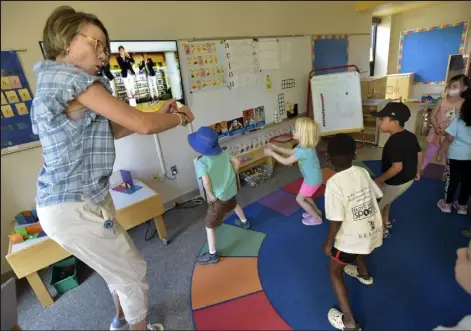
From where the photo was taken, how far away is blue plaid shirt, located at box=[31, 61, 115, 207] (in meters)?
0.84

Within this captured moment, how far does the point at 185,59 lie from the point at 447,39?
9.55 ft

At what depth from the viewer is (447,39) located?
278 cm

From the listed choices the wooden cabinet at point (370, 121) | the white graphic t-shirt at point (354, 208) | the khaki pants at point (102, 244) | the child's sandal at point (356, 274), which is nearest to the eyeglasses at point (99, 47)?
the khaki pants at point (102, 244)

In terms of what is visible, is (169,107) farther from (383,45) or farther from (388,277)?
(383,45)

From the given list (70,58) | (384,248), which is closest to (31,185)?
(70,58)

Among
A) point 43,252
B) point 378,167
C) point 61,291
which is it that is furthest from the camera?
point 378,167

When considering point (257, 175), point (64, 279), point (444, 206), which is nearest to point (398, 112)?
point (444, 206)

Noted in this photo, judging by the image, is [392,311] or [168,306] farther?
[168,306]

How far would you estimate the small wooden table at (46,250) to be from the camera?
1619 millimetres

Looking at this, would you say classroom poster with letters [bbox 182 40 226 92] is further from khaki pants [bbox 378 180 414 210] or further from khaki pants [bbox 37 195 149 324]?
khaki pants [bbox 378 180 414 210]

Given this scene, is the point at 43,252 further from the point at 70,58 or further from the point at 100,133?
the point at 70,58

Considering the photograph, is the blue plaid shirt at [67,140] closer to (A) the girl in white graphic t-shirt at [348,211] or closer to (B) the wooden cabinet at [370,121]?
(A) the girl in white graphic t-shirt at [348,211]

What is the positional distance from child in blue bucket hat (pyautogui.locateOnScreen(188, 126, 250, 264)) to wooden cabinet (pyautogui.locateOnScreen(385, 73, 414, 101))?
2993 mm

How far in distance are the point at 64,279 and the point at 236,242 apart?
134 centimetres
